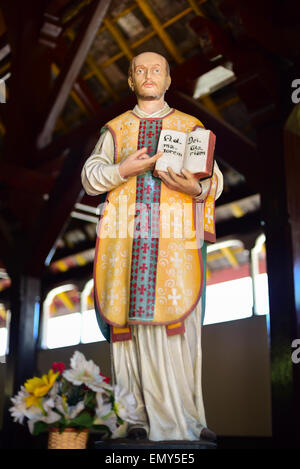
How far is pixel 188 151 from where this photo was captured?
2.27m

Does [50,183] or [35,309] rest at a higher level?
[50,183]

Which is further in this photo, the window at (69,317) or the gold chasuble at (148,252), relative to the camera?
the window at (69,317)

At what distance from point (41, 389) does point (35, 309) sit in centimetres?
595

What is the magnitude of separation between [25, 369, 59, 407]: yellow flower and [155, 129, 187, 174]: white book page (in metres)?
0.77

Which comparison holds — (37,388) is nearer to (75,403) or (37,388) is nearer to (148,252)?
(75,403)

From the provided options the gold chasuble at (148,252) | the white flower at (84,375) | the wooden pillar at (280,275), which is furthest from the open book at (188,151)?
the wooden pillar at (280,275)

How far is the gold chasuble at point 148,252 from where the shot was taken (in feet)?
7.35

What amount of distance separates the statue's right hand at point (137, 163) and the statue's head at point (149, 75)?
0.26m

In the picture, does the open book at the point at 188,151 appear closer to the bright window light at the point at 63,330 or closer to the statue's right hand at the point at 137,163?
the statue's right hand at the point at 137,163

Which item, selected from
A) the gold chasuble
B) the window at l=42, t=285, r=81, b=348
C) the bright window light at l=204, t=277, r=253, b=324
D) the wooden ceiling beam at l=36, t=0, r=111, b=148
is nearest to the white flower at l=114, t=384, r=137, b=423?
the gold chasuble

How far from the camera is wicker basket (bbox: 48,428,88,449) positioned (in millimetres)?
2012
